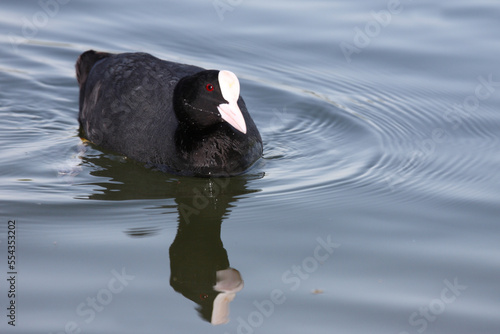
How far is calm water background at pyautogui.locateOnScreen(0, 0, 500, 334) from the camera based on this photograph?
4332 mm

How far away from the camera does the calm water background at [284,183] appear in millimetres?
4332

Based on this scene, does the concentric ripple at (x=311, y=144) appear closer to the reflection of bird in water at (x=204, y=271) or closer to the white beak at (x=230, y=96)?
the white beak at (x=230, y=96)

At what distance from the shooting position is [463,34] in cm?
905

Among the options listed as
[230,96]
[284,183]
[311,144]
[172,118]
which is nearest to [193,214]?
[284,183]

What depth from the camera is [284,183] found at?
6.00m

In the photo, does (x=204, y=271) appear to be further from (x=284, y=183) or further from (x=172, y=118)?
(x=172, y=118)

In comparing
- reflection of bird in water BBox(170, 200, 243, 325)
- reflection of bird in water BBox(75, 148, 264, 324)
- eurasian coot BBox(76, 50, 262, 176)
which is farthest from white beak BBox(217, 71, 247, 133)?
reflection of bird in water BBox(170, 200, 243, 325)

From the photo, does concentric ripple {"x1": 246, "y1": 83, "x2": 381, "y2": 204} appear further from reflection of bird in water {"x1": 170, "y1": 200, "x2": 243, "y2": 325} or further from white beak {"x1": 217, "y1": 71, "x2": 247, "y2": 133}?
reflection of bird in water {"x1": 170, "y1": 200, "x2": 243, "y2": 325}

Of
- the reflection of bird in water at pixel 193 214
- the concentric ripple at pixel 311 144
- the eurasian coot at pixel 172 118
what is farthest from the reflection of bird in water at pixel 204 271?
the eurasian coot at pixel 172 118

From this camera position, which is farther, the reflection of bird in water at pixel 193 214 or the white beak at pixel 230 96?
the white beak at pixel 230 96

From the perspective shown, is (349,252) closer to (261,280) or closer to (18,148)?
(261,280)

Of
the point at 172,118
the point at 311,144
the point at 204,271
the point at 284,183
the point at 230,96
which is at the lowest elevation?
the point at 204,271

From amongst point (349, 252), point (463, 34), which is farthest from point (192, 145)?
point (463, 34)

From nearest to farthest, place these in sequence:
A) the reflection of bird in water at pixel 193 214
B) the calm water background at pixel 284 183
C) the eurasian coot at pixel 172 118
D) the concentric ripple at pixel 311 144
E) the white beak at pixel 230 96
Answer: the calm water background at pixel 284 183, the reflection of bird in water at pixel 193 214, the white beak at pixel 230 96, the eurasian coot at pixel 172 118, the concentric ripple at pixel 311 144
